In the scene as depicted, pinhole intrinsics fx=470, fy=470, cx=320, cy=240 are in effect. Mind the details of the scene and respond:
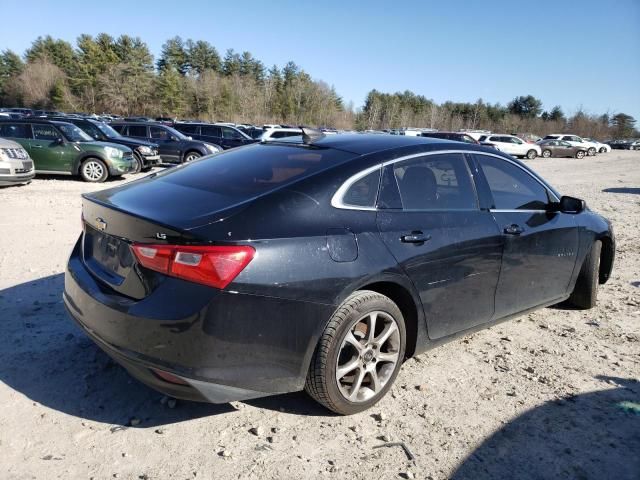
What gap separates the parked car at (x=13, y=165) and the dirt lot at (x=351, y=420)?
7.70 meters

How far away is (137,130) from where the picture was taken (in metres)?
18.4

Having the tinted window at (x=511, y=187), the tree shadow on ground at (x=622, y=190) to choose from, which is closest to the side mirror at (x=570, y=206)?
the tinted window at (x=511, y=187)

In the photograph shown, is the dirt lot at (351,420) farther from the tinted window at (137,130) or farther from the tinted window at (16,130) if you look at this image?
the tinted window at (137,130)

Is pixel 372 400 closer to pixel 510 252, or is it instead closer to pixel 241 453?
pixel 241 453

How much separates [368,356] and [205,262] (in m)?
1.21

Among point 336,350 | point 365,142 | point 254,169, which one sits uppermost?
point 365,142

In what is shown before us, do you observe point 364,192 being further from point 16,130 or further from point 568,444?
point 16,130

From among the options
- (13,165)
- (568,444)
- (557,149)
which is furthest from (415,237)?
(557,149)

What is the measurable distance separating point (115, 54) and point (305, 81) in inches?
1314

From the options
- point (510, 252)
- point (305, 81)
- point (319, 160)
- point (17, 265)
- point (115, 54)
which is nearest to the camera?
point (319, 160)

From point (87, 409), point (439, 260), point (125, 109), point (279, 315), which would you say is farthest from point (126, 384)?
point (125, 109)

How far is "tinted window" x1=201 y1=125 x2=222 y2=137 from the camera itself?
2033 centimetres

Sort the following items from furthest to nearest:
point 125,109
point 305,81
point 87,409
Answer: point 305,81, point 125,109, point 87,409

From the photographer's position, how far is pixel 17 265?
5.23 m
